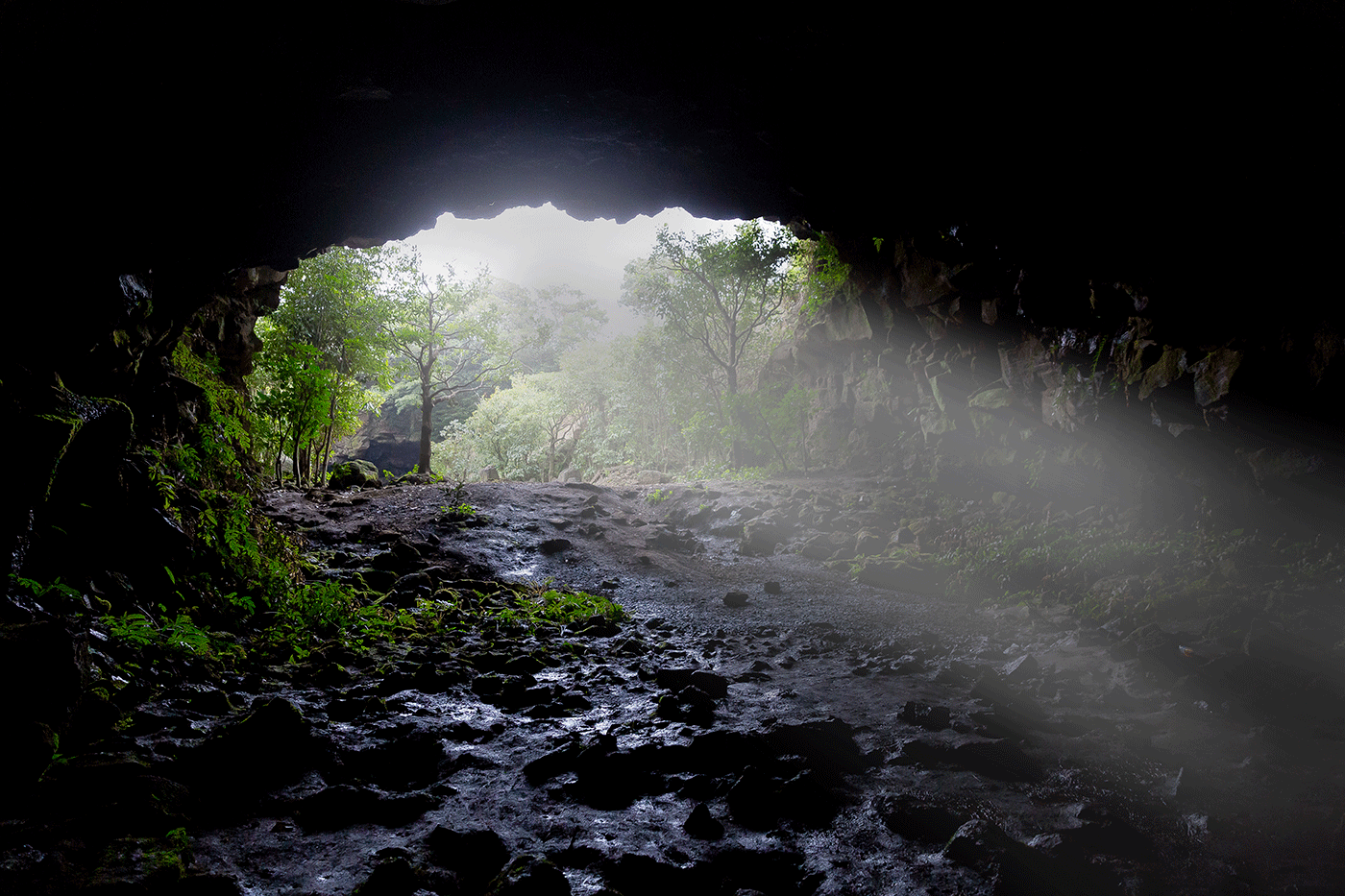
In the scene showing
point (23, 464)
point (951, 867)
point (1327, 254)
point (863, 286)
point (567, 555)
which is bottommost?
point (567, 555)

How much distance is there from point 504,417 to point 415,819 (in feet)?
110

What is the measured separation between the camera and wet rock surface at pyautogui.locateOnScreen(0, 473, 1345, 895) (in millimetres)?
2877

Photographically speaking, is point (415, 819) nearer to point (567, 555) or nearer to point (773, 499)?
point (567, 555)

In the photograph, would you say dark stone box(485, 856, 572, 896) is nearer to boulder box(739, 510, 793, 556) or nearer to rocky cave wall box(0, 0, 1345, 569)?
rocky cave wall box(0, 0, 1345, 569)

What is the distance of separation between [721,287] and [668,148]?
19671 mm

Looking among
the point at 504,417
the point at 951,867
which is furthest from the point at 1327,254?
the point at 504,417

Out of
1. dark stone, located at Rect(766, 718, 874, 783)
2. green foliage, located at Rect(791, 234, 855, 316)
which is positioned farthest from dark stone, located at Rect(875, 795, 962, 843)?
green foliage, located at Rect(791, 234, 855, 316)

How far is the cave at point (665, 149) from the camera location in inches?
181

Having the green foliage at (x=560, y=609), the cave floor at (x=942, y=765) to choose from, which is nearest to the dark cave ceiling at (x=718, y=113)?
the cave floor at (x=942, y=765)

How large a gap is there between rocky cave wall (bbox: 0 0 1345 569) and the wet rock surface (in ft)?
9.44

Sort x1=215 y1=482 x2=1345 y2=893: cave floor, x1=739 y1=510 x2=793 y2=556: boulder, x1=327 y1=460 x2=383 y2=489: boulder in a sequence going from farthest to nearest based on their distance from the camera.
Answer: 1. x1=327 y1=460 x2=383 y2=489: boulder
2. x1=739 y1=510 x2=793 y2=556: boulder
3. x1=215 y1=482 x2=1345 y2=893: cave floor

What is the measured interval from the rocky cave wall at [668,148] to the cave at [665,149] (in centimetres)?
3

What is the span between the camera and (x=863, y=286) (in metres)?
13.4

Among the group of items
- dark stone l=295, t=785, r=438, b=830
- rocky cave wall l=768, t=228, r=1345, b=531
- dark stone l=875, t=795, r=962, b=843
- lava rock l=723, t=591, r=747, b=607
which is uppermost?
rocky cave wall l=768, t=228, r=1345, b=531
